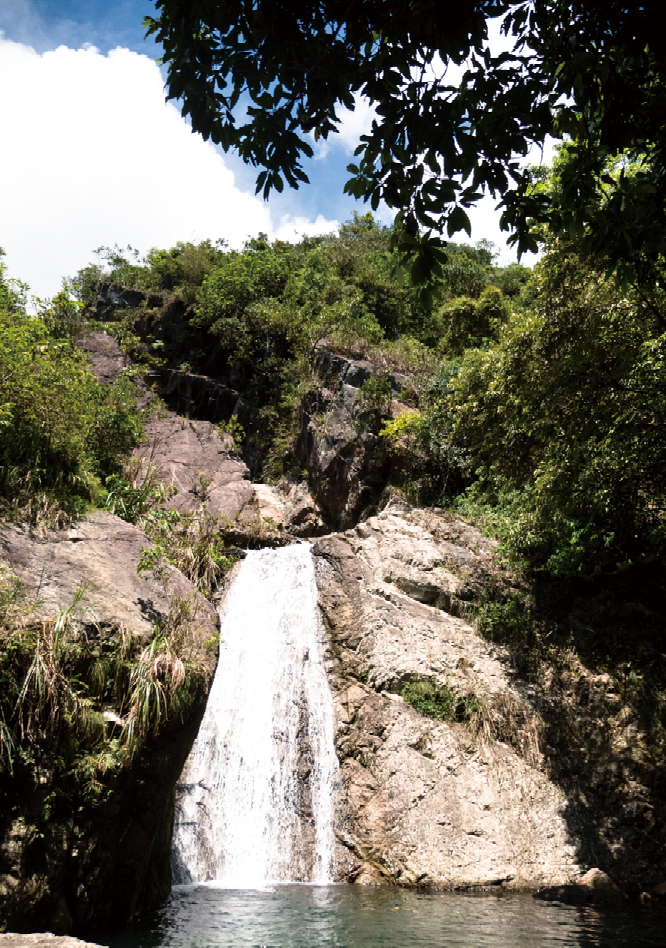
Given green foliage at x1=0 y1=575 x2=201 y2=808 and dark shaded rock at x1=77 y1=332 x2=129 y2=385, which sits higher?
dark shaded rock at x1=77 y1=332 x2=129 y2=385

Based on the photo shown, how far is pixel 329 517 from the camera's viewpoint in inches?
699

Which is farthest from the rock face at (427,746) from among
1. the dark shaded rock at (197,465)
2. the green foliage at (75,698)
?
the dark shaded rock at (197,465)

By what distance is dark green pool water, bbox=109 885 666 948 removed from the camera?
5605mm

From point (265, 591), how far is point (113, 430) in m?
4.94

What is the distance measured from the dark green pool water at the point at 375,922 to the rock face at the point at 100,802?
19.8 inches

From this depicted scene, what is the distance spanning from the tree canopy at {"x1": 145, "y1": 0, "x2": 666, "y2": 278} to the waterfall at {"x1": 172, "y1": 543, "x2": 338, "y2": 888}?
355 inches

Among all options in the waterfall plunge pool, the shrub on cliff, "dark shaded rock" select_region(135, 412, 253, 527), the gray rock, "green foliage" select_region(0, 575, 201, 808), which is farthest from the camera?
"dark shaded rock" select_region(135, 412, 253, 527)

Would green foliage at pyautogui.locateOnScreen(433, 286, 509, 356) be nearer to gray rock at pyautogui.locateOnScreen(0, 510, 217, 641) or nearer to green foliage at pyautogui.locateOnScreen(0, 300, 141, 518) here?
green foliage at pyautogui.locateOnScreen(0, 300, 141, 518)

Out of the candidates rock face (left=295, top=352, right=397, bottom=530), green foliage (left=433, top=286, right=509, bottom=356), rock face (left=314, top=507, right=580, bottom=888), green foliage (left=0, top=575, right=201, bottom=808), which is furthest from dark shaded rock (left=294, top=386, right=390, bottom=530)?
green foliage (left=0, top=575, right=201, bottom=808)

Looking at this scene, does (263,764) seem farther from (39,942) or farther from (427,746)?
(39,942)

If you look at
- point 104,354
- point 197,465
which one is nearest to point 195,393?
point 104,354

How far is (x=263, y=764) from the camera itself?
10125 mm

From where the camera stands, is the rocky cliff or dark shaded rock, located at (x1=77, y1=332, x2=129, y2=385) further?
dark shaded rock, located at (x1=77, y1=332, x2=129, y2=385)

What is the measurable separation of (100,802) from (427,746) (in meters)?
5.74
